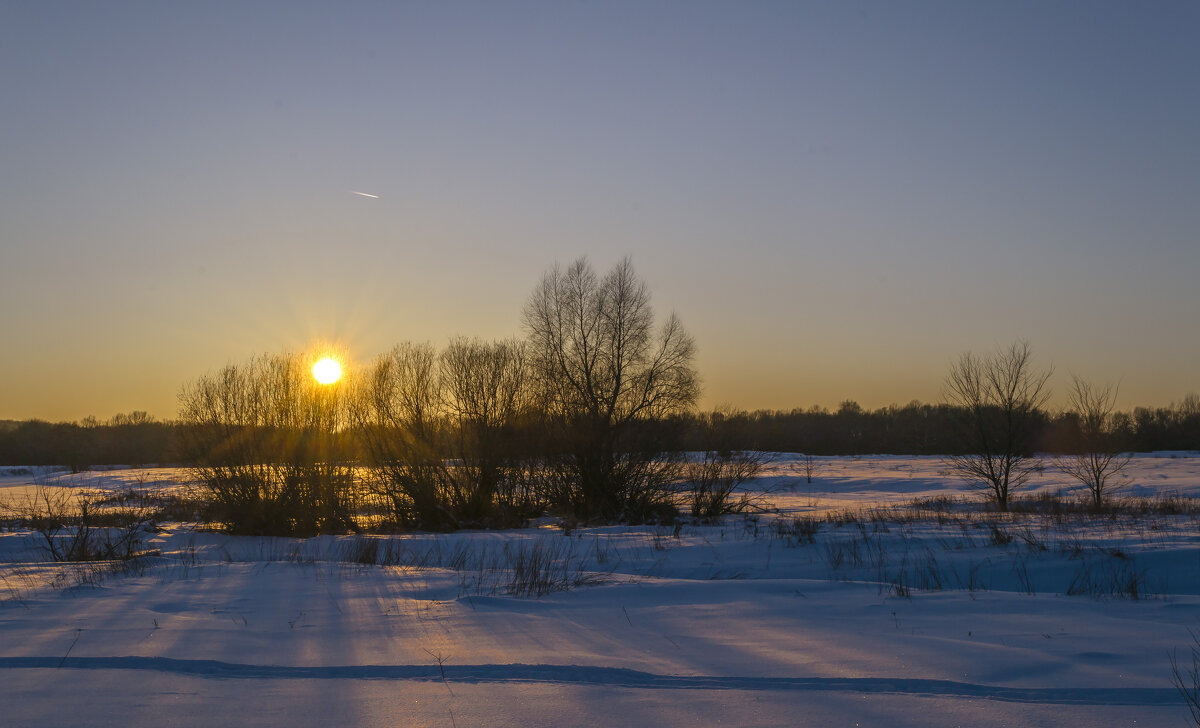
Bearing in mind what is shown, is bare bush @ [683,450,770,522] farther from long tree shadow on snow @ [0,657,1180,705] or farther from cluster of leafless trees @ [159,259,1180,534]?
long tree shadow on snow @ [0,657,1180,705]

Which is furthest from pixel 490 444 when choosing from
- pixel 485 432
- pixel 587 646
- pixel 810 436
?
pixel 810 436

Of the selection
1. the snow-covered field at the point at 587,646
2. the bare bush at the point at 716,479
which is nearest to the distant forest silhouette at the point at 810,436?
the bare bush at the point at 716,479

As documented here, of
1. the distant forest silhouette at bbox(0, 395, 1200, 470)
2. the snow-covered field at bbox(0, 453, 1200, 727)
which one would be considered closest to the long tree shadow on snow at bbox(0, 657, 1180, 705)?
the snow-covered field at bbox(0, 453, 1200, 727)

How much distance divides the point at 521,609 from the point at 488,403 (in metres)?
16.8

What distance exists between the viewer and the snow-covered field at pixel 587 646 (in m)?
3.80

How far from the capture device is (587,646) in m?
5.17

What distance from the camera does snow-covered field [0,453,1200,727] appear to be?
3.80m

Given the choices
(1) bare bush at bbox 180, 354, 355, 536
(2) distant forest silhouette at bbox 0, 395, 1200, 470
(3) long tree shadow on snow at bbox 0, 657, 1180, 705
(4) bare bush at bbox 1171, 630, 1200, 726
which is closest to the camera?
(4) bare bush at bbox 1171, 630, 1200, 726

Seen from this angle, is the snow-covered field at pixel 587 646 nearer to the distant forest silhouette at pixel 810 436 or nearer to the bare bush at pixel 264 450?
the bare bush at pixel 264 450

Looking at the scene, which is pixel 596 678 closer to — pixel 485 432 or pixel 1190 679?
pixel 1190 679

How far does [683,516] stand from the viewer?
24031 mm

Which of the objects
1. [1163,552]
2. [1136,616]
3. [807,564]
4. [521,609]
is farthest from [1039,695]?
[1163,552]

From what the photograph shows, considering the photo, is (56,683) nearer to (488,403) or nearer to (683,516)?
(488,403)

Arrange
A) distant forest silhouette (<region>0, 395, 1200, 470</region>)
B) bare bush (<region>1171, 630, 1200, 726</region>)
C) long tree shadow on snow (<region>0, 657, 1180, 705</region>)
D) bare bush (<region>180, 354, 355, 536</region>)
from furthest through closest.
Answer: distant forest silhouette (<region>0, 395, 1200, 470</region>) → bare bush (<region>180, 354, 355, 536</region>) → long tree shadow on snow (<region>0, 657, 1180, 705</region>) → bare bush (<region>1171, 630, 1200, 726</region>)
